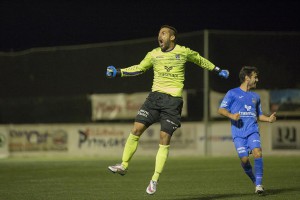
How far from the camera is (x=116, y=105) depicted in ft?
88.0

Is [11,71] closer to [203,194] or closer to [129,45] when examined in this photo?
[129,45]

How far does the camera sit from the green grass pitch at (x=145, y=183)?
38.3 ft

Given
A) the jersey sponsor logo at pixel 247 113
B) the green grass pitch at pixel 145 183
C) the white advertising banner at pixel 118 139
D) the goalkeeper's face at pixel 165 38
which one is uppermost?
the goalkeeper's face at pixel 165 38

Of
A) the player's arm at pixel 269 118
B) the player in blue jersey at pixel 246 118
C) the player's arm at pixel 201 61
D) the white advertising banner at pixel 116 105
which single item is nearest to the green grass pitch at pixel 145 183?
the player in blue jersey at pixel 246 118

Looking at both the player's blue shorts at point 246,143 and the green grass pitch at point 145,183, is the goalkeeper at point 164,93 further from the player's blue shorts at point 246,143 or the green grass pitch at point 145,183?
the player's blue shorts at point 246,143

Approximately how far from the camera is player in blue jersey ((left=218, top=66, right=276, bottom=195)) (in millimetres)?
11414

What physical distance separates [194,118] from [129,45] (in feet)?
12.9

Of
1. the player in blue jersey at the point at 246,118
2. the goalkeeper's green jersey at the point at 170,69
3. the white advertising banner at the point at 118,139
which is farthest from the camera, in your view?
the white advertising banner at the point at 118,139

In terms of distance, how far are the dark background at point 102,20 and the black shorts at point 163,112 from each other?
Result: 2661cm

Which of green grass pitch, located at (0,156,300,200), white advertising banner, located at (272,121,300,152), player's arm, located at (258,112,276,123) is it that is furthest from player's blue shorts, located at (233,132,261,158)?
white advertising banner, located at (272,121,300,152)

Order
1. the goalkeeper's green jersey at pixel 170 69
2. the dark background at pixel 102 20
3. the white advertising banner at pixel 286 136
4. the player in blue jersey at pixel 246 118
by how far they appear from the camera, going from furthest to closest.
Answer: the dark background at pixel 102 20, the white advertising banner at pixel 286 136, the player in blue jersey at pixel 246 118, the goalkeeper's green jersey at pixel 170 69

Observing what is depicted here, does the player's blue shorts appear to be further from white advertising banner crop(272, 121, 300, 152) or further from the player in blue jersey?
white advertising banner crop(272, 121, 300, 152)

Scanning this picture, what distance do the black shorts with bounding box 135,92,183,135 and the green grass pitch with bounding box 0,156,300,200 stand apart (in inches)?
42.0

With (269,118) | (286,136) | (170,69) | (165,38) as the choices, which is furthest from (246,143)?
(286,136)
